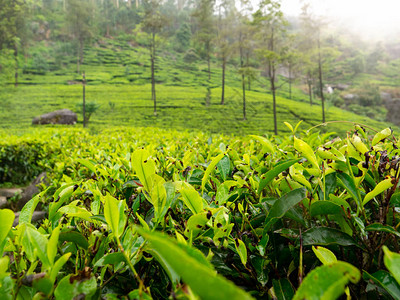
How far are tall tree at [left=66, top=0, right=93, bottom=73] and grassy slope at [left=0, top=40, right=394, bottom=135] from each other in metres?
2.89

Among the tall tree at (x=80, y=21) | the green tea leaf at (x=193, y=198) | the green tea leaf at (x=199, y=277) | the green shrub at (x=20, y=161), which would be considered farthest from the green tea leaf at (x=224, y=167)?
the tall tree at (x=80, y=21)

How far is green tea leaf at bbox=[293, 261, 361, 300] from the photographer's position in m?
0.23

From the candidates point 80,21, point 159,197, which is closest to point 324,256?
point 159,197

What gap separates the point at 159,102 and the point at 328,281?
2017 cm

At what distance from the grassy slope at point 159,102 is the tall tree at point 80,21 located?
289cm

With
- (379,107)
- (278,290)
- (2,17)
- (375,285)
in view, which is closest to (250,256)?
(278,290)

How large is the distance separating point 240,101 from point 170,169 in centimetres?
2020

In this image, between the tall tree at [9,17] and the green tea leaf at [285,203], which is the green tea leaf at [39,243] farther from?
the tall tree at [9,17]

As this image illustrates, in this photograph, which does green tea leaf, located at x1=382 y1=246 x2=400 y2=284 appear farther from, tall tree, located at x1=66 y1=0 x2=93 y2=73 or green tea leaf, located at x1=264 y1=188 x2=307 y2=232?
tall tree, located at x1=66 y1=0 x2=93 y2=73

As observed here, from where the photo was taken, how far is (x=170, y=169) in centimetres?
95

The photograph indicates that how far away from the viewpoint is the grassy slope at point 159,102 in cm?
1551

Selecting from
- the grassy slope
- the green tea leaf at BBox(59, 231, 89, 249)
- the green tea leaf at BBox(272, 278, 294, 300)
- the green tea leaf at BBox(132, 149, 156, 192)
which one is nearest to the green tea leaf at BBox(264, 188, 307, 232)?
the green tea leaf at BBox(272, 278, 294, 300)

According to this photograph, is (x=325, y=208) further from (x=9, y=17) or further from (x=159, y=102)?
(x=9, y=17)

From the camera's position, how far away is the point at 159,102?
19688mm
